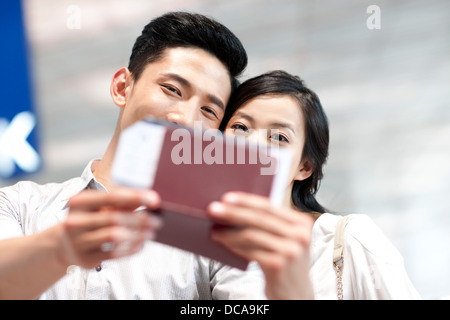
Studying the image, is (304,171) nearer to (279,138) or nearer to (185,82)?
(279,138)

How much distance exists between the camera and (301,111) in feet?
5.42

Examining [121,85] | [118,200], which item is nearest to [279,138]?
[121,85]

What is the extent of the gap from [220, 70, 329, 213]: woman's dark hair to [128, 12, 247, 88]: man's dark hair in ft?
0.30

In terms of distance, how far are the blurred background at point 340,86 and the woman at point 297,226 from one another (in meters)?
0.93

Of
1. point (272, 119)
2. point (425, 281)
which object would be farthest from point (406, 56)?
point (272, 119)

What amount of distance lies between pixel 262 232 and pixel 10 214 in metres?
0.89

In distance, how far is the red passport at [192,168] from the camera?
80cm

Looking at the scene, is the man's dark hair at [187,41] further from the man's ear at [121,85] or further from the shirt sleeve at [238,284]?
the shirt sleeve at [238,284]

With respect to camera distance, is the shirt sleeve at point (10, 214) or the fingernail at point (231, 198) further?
the shirt sleeve at point (10, 214)

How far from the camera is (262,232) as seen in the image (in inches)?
31.1

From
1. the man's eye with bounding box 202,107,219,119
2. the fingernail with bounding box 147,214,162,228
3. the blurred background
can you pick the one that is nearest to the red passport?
the fingernail with bounding box 147,214,162,228

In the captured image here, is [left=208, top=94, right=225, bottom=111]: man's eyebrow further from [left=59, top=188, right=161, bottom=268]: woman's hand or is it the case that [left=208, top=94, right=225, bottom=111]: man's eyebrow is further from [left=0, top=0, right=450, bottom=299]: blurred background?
[left=0, top=0, right=450, bottom=299]: blurred background

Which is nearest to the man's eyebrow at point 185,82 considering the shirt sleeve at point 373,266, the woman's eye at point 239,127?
the woman's eye at point 239,127
